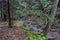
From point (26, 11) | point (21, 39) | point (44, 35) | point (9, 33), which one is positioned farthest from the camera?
point (26, 11)

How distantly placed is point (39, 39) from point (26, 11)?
3362 mm

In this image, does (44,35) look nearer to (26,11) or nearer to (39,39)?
(39,39)

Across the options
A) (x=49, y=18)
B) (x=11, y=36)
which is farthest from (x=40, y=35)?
(x=11, y=36)

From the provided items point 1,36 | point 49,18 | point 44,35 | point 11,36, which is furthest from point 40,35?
point 1,36

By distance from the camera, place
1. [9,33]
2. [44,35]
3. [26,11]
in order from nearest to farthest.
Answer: [9,33]
[44,35]
[26,11]

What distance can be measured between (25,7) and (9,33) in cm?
361

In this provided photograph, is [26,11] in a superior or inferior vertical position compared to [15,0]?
inferior

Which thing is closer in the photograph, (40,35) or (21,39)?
(21,39)

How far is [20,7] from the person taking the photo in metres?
13.3

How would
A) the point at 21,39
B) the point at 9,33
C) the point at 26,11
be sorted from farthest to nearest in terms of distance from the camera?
the point at 26,11 < the point at 9,33 < the point at 21,39

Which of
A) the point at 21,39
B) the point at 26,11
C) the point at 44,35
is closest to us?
the point at 21,39

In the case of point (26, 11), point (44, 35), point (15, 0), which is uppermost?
point (15, 0)

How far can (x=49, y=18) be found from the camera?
37.1 ft

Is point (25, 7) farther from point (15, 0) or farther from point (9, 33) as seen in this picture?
point (9, 33)
